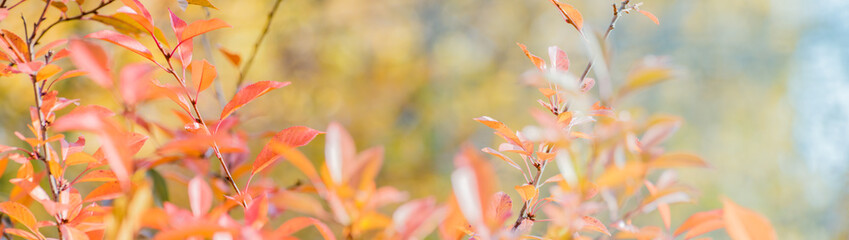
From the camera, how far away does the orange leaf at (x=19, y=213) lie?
0.23 metres

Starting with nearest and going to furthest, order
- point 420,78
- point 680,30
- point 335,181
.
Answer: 1. point 335,181
2. point 420,78
3. point 680,30

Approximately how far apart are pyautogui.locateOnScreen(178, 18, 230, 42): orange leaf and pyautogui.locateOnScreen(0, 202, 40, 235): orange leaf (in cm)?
11

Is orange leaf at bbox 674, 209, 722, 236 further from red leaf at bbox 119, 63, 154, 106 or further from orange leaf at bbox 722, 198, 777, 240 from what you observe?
red leaf at bbox 119, 63, 154, 106

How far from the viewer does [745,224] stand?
16cm

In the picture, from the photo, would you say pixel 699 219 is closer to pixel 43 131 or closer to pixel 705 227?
pixel 705 227

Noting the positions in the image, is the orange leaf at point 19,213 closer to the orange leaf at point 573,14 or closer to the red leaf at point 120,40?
the red leaf at point 120,40

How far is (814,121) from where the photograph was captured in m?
2.43

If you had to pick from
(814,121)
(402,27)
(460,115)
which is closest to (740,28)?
(814,121)

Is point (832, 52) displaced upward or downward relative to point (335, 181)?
upward

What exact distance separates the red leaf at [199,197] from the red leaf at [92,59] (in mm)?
49

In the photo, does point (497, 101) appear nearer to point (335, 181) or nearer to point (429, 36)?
point (429, 36)

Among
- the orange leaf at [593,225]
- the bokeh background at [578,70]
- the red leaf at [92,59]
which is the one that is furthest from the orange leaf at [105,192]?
the bokeh background at [578,70]

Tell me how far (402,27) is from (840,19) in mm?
2072

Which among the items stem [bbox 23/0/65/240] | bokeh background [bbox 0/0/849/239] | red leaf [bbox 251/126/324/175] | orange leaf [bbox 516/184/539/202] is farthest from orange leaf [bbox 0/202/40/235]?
bokeh background [bbox 0/0/849/239]
